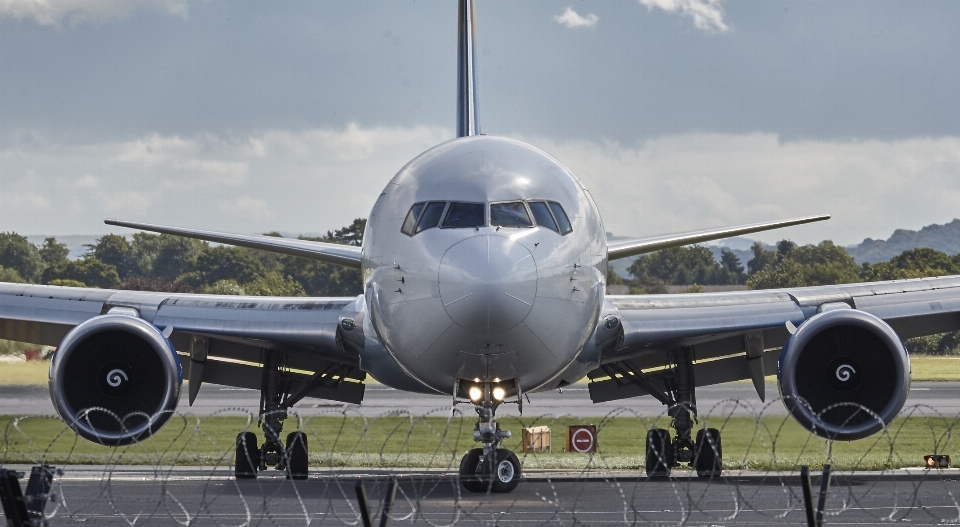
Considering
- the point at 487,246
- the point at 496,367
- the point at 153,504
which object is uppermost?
the point at 487,246

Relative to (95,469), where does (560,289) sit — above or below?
above

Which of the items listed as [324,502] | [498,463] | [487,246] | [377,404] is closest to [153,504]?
[324,502]

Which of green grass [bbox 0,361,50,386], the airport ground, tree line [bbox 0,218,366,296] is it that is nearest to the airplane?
the airport ground

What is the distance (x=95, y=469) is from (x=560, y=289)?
889cm

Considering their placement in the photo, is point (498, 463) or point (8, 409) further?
point (8, 409)

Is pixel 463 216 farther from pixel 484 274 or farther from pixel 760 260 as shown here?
pixel 760 260

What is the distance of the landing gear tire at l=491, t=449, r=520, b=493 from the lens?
45.9 ft

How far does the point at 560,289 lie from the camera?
13023 mm

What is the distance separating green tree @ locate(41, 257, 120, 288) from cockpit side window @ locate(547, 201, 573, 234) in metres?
42.3

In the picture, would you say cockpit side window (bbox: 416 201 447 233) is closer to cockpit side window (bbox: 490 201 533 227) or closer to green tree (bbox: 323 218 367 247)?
cockpit side window (bbox: 490 201 533 227)

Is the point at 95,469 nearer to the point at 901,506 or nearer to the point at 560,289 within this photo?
the point at 560,289

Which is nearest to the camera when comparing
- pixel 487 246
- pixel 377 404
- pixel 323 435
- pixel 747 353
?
pixel 487 246

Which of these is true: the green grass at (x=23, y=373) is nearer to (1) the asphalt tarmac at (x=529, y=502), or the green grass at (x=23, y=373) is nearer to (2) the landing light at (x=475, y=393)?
(1) the asphalt tarmac at (x=529, y=502)

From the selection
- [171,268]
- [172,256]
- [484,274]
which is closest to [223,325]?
[484,274]
